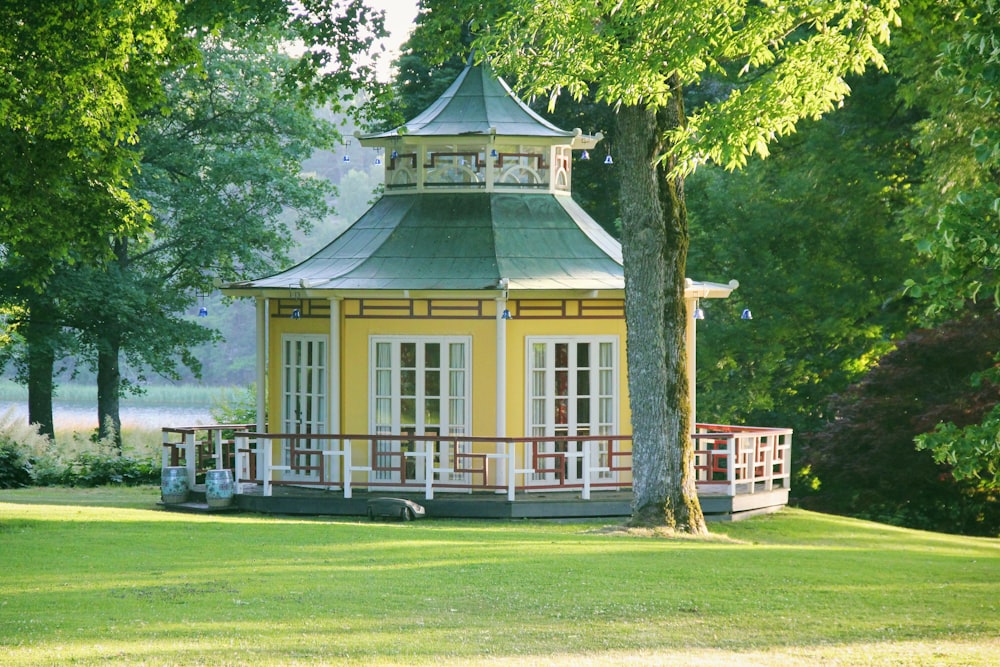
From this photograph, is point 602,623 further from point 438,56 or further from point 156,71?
point 438,56

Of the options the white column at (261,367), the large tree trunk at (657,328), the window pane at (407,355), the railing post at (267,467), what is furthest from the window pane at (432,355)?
the large tree trunk at (657,328)

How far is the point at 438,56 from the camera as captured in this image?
1989cm

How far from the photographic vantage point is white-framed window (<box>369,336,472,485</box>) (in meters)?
18.5

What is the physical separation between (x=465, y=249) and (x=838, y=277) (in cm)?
993

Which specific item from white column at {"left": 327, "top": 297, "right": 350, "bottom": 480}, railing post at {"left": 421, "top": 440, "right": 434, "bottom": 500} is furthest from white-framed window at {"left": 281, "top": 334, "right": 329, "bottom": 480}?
railing post at {"left": 421, "top": 440, "right": 434, "bottom": 500}

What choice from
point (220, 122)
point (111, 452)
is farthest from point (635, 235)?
point (220, 122)

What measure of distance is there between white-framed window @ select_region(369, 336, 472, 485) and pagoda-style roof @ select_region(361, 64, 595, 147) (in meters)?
3.28

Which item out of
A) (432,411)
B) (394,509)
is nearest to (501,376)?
(432,411)

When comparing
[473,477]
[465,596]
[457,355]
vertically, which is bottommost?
[465,596]

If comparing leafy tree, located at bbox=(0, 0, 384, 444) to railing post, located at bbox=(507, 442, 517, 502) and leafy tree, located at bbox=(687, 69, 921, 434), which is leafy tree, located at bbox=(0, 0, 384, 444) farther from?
leafy tree, located at bbox=(687, 69, 921, 434)

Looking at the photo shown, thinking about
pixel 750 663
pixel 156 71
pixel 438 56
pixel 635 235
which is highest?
pixel 438 56

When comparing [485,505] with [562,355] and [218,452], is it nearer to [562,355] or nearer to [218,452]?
[562,355]

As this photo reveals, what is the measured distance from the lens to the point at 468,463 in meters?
18.5

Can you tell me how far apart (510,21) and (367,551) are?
575 cm
